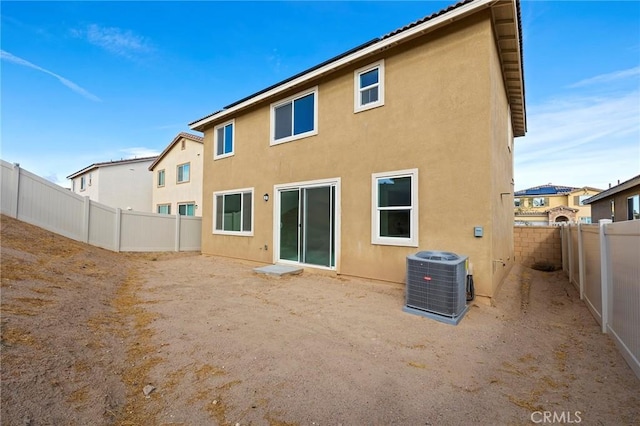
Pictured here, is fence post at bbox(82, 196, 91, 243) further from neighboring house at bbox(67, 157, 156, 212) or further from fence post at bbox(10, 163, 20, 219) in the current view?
neighboring house at bbox(67, 157, 156, 212)

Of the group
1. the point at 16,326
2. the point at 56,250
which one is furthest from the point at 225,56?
the point at 16,326

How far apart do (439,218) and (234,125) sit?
822 centimetres

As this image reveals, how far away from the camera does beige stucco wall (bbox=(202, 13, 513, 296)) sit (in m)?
5.53

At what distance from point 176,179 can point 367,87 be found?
1761cm

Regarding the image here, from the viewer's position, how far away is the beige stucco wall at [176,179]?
18672 mm

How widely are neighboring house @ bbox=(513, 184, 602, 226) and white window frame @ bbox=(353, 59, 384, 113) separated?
32.3 m

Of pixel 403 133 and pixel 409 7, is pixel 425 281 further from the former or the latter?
pixel 409 7

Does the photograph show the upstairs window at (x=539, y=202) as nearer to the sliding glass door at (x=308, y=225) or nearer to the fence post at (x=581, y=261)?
the fence post at (x=581, y=261)

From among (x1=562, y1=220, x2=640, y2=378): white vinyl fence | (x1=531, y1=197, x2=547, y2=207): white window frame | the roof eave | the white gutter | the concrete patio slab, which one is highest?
the roof eave

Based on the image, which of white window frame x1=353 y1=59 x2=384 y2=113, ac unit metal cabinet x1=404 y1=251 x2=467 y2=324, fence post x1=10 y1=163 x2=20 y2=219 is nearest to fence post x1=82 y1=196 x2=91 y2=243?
fence post x1=10 y1=163 x2=20 y2=219

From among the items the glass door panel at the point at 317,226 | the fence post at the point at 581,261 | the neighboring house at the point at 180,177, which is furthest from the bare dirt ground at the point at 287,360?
the neighboring house at the point at 180,177

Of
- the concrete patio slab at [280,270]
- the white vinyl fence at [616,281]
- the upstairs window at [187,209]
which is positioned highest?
the upstairs window at [187,209]

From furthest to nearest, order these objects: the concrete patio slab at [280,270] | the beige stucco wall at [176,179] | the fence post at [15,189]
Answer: the beige stucco wall at [176,179] < the fence post at [15,189] < the concrete patio slab at [280,270]

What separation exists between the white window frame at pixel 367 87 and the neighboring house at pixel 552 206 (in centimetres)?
3232
